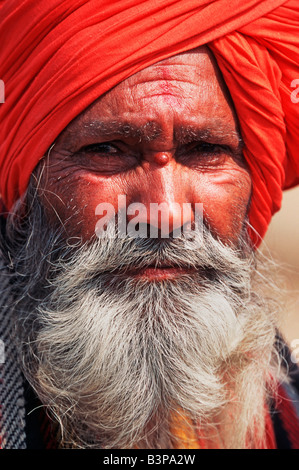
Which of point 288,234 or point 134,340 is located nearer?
point 134,340

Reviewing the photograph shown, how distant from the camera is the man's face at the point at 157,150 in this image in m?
1.85

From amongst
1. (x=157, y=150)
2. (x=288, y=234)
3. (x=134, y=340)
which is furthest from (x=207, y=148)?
(x=288, y=234)

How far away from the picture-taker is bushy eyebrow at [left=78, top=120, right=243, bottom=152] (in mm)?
1852

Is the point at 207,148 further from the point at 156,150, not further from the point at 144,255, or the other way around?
the point at 144,255

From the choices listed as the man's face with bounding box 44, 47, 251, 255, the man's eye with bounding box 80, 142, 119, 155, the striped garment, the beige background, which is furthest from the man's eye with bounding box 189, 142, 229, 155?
the beige background

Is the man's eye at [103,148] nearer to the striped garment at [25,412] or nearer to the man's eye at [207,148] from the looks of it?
the man's eye at [207,148]

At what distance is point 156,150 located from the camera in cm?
188

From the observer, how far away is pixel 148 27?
1813 millimetres

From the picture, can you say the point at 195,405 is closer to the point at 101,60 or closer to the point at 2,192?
the point at 2,192

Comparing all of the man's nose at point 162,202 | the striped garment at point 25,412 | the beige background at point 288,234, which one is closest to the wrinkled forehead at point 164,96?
the man's nose at point 162,202

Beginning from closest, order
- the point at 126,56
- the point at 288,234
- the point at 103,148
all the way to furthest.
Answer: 1. the point at 126,56
2. the point at 103,148
3. the point at 288,234

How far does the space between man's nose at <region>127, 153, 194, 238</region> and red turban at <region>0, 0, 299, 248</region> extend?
27 centimetres

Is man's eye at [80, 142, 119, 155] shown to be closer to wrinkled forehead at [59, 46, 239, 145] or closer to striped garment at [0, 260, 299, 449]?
wrinkled forehead at [59, 46, 239, 145]

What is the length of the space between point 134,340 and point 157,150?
22.3 inches
